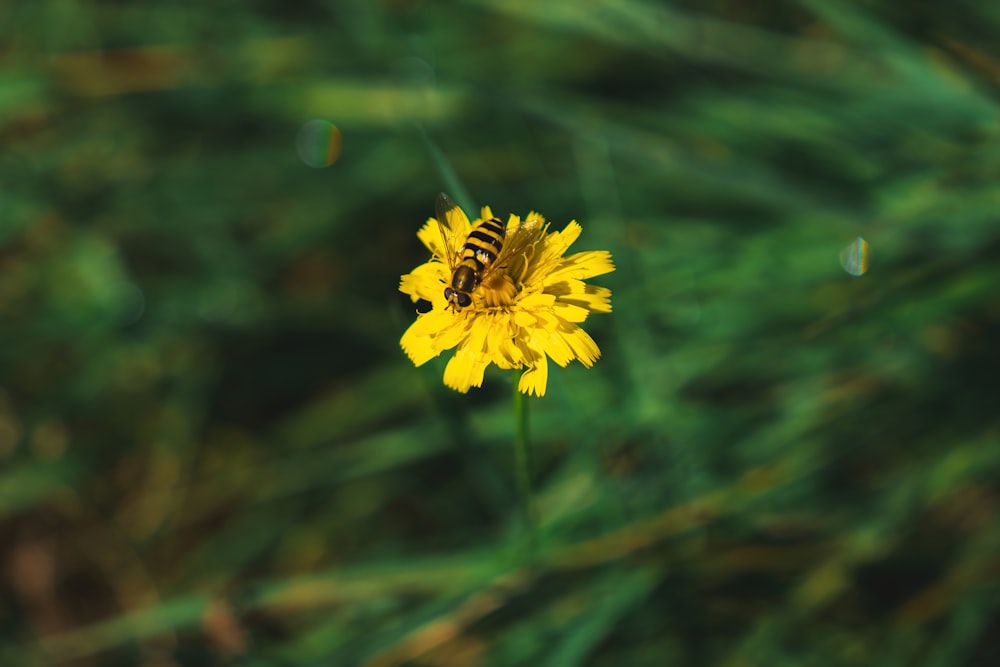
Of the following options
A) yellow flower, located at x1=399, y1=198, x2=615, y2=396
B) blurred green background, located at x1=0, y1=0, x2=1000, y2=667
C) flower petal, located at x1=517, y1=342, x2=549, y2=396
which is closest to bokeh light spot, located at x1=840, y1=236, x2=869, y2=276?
blurred green background, located at x1=0, y1=0, x2=1000, y2=667

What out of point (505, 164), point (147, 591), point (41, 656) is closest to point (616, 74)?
point (505, 164)

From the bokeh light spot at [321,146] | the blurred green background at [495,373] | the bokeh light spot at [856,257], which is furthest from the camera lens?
the bokeh light spot at [321,146]

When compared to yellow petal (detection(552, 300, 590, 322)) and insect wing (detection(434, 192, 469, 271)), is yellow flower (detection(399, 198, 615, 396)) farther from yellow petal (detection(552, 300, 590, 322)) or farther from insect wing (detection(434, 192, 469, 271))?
insect wing (detection(434, 192, 469, 271))

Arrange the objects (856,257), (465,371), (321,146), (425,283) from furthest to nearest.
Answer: (321,146)
(856,257)
(425,283)
(465,371)

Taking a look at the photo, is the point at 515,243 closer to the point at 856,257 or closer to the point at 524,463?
the point at 524,463

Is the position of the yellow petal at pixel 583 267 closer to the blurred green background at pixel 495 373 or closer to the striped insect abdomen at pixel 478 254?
the striped insect abdomen at pixel 478 254

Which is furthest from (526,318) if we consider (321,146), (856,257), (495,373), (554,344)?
(321,146)

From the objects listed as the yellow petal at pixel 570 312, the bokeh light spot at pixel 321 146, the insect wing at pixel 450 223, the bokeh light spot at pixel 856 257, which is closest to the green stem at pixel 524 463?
the yellow petal at pixel 570 312

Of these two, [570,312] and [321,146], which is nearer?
[570,312]
